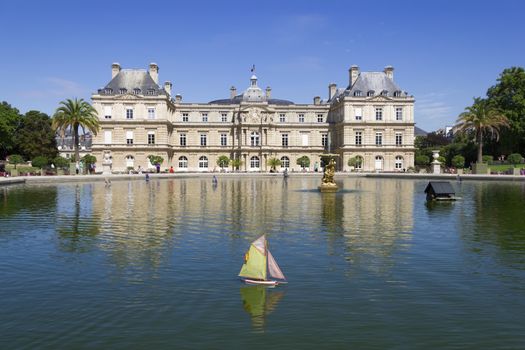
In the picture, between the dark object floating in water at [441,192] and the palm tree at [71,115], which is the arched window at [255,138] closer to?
the palm tree at [71,115]

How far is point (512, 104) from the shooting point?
74.8m

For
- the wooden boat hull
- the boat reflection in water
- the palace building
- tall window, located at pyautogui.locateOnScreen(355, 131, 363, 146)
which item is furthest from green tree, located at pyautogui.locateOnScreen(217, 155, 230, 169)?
the boat reflection in water

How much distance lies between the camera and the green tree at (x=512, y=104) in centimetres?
7156

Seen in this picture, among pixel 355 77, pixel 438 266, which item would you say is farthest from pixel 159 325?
pixel 355 77

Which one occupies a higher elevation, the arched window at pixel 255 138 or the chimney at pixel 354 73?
the chimney at pixel 354 73

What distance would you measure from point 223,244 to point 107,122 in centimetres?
7370

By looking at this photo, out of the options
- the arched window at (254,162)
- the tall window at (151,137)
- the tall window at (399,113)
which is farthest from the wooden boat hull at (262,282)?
the tall window at (399,113)

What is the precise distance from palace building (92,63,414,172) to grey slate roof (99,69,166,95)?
0.17 m

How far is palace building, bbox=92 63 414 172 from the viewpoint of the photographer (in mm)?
84625

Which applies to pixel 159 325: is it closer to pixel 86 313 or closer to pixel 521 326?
pixel 86 313

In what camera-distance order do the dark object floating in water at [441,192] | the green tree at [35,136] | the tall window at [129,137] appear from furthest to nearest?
1. the green tree at [35,136]
2. the tall window at [129,137]
3. the dark object floating in water at [441,192]

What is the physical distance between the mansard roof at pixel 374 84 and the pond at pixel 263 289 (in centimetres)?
6827

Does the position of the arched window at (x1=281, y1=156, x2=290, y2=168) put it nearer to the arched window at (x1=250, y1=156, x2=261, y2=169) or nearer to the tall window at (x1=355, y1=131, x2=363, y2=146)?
the arched window at (x1=250, y1=156, x2=261, y2=169)

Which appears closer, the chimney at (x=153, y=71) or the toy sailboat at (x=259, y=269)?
the toy sailboat at (x=259, y=269)
